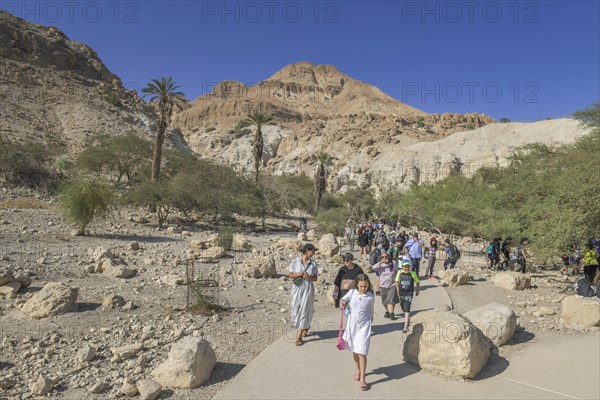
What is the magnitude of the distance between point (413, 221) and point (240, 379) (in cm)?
3174

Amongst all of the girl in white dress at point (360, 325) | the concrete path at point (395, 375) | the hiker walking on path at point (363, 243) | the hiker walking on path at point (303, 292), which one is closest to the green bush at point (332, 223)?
the hiker walking on path at point (363, 243)

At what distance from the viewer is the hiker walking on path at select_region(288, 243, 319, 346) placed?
5852 mm

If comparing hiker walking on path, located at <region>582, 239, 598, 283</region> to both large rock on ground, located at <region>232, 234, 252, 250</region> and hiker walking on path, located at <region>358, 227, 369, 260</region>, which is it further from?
large rock on ground, located at <region>232, 234, 252, 250</region>

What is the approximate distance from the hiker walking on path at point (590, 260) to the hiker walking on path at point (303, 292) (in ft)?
26.7

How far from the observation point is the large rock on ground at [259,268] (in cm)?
1091

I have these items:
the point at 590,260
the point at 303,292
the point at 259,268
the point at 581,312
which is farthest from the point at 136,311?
the point at 590,260

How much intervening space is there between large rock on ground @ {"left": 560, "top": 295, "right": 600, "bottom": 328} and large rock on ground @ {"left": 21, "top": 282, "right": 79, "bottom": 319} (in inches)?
389

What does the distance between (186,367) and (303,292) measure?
2027 mm

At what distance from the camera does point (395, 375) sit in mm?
5039

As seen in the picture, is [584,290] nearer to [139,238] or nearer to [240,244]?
[240,244]

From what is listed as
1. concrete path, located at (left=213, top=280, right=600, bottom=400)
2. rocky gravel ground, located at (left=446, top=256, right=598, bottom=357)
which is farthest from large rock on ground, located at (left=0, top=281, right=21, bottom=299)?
rocky gravel ground, located at (left=446, top=256, right=598, bottom=357)

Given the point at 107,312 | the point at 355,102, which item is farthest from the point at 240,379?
the point at 355,102

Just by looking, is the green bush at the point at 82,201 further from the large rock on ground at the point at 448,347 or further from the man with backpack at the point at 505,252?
the man with backpack at the point at 505,252

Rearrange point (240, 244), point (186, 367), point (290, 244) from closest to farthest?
point (186, 367) → point (240, 244) → point (290, 244)
